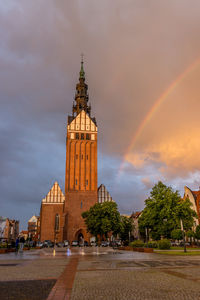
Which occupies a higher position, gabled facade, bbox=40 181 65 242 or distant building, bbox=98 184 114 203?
distant building, bbox=98 184 114 203

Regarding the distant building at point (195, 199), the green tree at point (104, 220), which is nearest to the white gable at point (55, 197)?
the green tree at point (104, 220)

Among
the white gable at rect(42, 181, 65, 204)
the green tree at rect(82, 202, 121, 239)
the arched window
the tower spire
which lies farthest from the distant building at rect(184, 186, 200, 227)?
the tower spire

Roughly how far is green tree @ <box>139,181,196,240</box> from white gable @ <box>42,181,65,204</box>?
110 ft

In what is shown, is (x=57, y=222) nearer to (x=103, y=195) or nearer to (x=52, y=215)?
(x=52, y=215)

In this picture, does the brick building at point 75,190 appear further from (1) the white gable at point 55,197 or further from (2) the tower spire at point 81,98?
(2) the tower spire at point 81,98

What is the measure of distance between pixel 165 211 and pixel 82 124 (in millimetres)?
41537

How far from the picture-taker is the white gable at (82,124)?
7238 centimetres

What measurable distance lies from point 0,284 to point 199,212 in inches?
2363

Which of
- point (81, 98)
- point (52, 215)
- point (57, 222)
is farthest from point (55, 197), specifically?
point (81, 98)

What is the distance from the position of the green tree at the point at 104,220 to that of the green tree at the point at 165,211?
41.7ft

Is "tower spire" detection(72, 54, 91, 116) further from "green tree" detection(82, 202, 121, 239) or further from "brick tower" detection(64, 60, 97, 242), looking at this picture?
"green tree" detection(82, 202, 121, 239)

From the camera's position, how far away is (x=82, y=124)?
240 ft

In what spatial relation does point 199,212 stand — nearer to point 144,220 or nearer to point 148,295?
point 144,220

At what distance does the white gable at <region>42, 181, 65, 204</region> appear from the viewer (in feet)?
229
